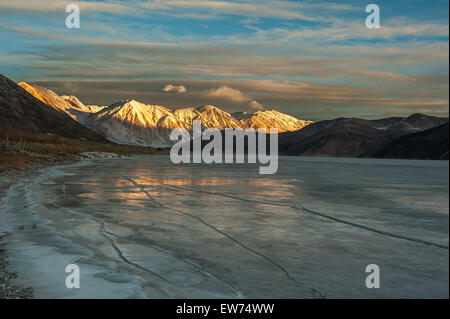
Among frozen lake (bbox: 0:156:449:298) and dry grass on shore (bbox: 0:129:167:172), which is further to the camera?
dry grass on shore (bbox: 0:129:167:172)

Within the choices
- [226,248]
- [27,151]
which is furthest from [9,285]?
[27,151]

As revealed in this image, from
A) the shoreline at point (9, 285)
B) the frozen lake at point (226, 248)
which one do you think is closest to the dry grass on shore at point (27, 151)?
the frozen lake at point (226, 248)

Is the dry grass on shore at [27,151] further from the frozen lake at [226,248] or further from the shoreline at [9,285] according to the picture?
the shoreline at [9,285]

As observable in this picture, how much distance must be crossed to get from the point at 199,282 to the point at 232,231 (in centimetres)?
550

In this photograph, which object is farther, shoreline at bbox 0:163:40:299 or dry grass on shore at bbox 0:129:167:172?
dry grass on shore at bbox 0:129:167:172

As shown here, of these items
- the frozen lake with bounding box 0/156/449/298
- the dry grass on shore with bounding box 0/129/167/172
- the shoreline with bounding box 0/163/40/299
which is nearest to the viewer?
the shoreline with bounding box 0/163/40/299

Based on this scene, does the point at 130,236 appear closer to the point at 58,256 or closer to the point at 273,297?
the point at 58,256

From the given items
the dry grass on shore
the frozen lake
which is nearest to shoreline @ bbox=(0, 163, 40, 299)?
the frozen lake

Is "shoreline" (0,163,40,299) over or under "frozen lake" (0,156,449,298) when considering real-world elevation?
over

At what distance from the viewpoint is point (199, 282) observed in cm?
822

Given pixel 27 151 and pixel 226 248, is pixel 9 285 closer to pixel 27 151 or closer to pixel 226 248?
pixel 226 248

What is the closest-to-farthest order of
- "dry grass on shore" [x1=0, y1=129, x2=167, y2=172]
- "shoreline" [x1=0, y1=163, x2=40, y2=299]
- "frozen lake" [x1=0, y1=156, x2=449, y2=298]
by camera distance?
"shoreline" [x1=0, y1=163, x2=40, y2=299] < "frozen lake" [x1=0, y1=156, x2=449, y2=298] < "dry grass on shore" [x1=0, y1=129, x2=167, y2=172]

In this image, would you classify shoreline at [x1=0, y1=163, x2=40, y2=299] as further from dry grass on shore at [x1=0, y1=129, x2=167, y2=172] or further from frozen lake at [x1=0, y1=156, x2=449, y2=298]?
dry grass on shore at [x1=0, y1=129, x2=167, y2=172]
